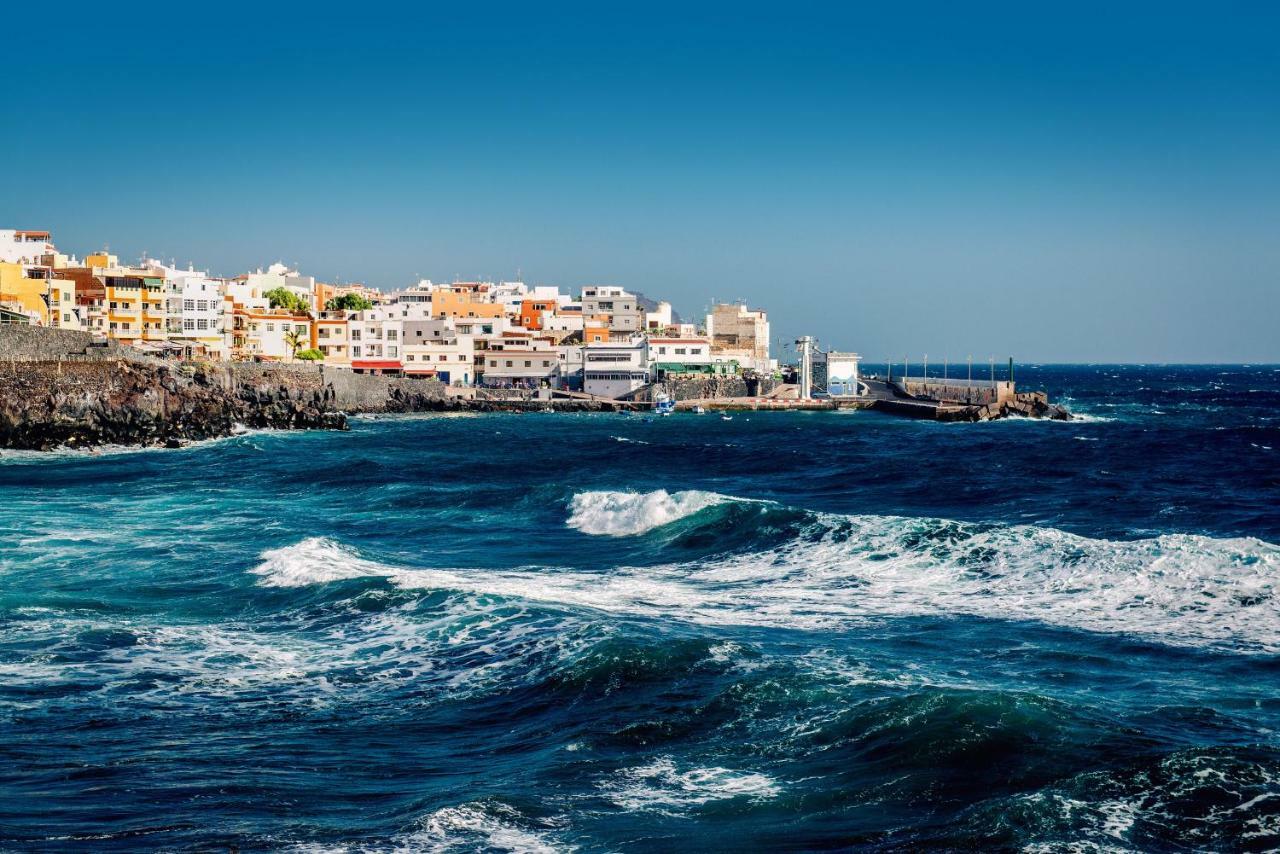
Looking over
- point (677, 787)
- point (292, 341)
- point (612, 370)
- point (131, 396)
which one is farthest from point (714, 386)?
point (677, 787)

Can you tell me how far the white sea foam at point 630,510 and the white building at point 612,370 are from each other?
66.6 meters

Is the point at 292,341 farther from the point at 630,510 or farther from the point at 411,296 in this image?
the point at 630,510

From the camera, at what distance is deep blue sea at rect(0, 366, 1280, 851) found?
12.7m

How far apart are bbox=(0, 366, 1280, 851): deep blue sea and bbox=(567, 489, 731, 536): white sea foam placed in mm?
131

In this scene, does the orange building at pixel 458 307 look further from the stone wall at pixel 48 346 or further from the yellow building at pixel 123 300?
the stone wall at pixel 48 346

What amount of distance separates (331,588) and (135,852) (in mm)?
12786

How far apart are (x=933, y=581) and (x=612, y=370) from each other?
81.6m

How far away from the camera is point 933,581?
2533 centimetres

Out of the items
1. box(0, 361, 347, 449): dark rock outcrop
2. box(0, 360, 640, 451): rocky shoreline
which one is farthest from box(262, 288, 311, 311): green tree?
box(0, 361, 347, 449): dark rock outcrop

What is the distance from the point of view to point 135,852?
11625 mm

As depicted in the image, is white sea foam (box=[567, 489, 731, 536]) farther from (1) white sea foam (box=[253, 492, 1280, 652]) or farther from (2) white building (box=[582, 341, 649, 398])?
(2) white building (box=[582, 341, 649, 398])

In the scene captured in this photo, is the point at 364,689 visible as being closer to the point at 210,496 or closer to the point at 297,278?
the point at 210,496

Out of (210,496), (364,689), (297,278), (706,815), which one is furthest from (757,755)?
(297,278)

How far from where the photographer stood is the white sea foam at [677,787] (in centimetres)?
1312
